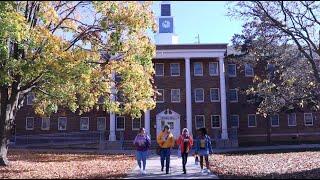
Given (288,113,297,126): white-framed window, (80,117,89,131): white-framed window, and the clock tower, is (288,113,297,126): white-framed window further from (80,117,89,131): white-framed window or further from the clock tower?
(80,117,89,131): white-framed window

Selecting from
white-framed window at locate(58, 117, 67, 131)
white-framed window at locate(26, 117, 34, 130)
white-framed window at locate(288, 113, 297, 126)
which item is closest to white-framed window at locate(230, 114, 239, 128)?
white-framed window at locate(288, 113, 297, 126)

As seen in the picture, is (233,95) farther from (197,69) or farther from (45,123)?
(45,123)

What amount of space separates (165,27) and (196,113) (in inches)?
527

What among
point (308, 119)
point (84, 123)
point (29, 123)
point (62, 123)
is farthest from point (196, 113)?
point (29, 123)

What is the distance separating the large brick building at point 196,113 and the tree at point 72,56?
869 inches

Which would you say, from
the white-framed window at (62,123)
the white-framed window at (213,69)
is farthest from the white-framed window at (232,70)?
the white-framed window at (62,123)

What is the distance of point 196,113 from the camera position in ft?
161

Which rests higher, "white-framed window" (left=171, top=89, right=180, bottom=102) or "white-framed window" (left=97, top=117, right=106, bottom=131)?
"white-framed window" (left=171, top=89, right=180, bottom=102)

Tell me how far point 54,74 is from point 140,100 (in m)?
5.78

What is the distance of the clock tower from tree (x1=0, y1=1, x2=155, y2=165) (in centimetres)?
3246

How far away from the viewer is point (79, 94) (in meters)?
24.9

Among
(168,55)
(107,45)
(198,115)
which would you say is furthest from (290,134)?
(107,45)

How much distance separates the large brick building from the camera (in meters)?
46.9

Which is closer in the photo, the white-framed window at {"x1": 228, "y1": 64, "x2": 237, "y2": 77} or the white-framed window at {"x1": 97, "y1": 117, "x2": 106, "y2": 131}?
the white-framed window at {"x1": 97, "y1": 117, "x2": 106, "y2": 131}
